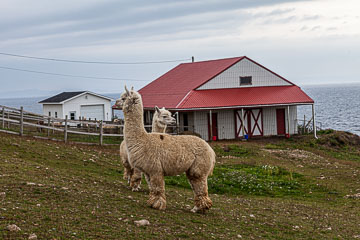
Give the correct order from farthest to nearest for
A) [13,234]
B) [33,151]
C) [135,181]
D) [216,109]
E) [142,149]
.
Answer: [216,109] → [33,151] → [135,181] → [142,149] → [13,234]

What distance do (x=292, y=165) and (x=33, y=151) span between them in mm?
13930

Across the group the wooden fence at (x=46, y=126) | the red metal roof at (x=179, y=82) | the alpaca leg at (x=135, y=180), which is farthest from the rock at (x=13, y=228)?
the red metal roof at (x=179, y=82)

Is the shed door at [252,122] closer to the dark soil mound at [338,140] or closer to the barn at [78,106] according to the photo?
the dark soil mound at [338,140]

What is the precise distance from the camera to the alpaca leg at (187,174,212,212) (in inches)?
454

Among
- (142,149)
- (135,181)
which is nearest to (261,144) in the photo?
(135,181)

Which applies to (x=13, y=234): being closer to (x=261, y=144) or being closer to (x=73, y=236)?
(x=73, y=236)

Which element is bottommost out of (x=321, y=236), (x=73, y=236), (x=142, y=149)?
(x=321, y=236)

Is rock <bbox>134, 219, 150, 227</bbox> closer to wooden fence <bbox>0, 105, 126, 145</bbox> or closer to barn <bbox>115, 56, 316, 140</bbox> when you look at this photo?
wooden fence <bbox>0, 105, 126, 145</bbox>

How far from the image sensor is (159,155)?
435 inches

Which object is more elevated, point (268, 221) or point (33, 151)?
point (33, 151)

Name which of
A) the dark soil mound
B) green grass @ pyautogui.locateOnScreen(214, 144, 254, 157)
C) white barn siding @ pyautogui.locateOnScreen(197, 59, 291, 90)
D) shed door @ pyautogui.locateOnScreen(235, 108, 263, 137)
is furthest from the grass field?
white barn siding @ pyautogui.locateOnScreen(197, 59, 291, 90)

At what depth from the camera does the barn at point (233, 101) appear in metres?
37.8

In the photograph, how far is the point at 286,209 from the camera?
48.4 ft

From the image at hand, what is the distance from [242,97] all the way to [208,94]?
2726 mm
